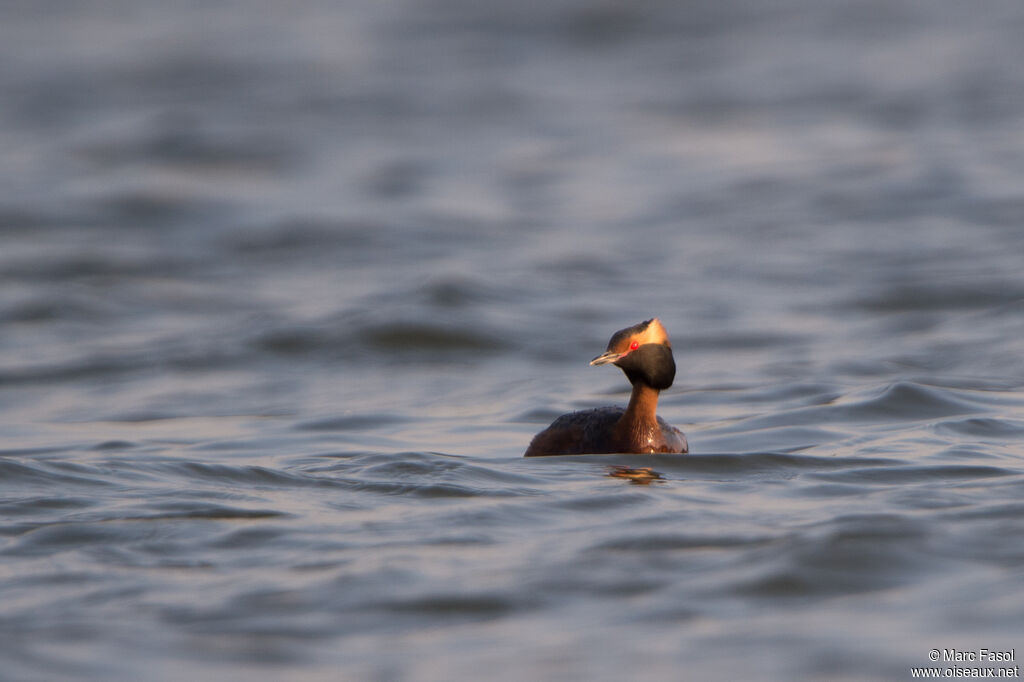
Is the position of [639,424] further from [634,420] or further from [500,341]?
[500,341]

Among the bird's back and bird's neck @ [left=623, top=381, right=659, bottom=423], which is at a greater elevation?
bird's neck @ [left=623, top=381, right=659, bottom=423]

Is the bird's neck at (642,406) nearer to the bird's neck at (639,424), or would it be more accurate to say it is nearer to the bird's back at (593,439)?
the bird's neck at (639,424)

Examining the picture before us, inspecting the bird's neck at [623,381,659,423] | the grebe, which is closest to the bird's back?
the grebe

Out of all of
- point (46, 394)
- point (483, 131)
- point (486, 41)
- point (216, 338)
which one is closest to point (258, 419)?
point (46, 394)

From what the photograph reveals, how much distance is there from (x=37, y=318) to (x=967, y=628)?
1410cm

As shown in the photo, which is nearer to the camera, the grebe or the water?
the water

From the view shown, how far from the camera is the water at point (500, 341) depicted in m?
7.29

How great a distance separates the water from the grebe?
200mm

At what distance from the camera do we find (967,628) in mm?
6973

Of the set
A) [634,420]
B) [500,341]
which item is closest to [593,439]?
[634,420]

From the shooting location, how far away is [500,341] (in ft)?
56.4

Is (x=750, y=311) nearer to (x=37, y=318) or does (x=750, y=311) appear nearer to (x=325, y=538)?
(x=37, y=318)

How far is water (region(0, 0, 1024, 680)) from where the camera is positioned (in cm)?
729

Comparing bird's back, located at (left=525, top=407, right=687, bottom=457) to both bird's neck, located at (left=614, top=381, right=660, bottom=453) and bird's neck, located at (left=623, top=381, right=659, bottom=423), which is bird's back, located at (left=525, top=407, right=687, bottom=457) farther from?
bird's neck, located at (left=623, top=381, right=659, bottom=423)
